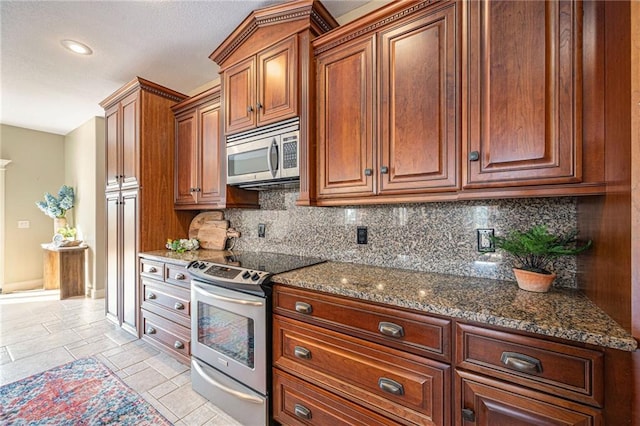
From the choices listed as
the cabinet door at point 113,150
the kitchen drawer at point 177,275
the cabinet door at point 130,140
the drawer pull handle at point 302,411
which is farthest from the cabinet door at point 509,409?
the cabinet door at point 113,150

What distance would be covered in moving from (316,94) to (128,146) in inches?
90.3

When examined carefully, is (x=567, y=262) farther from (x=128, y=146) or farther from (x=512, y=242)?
(x=128, y=146)

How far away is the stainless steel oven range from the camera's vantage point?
159 centimetres

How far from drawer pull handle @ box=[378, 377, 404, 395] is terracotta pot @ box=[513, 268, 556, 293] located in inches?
29.2

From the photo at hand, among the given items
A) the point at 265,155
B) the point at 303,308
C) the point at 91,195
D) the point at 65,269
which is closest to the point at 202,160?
the point at 265,155

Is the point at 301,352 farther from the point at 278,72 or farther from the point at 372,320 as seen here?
the point at 278,72

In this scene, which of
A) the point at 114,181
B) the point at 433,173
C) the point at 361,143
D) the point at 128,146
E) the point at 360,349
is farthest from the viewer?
the point at 114,181

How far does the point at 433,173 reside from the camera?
1.39 metres

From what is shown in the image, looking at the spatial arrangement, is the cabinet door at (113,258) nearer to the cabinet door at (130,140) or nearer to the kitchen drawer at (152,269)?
the cabinet door at (130,140)

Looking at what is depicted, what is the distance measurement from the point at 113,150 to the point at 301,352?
318 centimetres

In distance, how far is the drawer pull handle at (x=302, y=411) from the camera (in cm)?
145

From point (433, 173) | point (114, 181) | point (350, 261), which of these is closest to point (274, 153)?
point (350, 261)

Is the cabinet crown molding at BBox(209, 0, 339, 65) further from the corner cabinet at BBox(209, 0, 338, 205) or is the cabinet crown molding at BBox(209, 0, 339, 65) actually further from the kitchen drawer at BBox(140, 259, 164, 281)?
the kitchen drawer at BBox(140, 259, 164, 281)

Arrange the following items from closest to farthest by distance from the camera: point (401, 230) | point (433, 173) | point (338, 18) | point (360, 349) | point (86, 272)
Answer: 1. point (360, 349)
2. point (433, 173)
3. point (401, 230)
4. point (338, 18)
5. point (86, 272)
